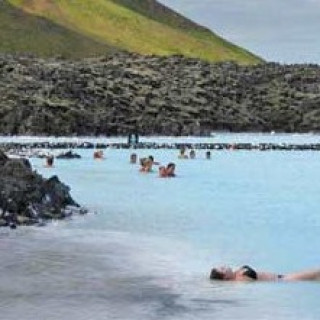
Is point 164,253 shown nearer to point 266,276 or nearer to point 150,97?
point 266,276

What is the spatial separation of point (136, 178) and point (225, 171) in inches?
324

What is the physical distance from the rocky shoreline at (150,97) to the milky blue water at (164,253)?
63.4 meters

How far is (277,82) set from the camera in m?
157

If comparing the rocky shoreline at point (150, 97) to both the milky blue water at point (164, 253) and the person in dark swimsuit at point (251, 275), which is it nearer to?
the milky blue water at point (164, 253)

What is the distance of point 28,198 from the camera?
31.3 m

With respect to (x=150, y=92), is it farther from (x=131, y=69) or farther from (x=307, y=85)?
(x=307, y=85)

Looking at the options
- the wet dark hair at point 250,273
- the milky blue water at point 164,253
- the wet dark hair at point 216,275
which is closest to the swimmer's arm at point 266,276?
the wet dark hair at point 250,273

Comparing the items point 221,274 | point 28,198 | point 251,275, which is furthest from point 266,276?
point 28,198

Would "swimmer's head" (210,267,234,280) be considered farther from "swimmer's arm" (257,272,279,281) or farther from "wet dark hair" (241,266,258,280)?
"swimmer's arm" (257,272,279,281)

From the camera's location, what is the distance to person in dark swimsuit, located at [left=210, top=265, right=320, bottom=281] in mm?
21234

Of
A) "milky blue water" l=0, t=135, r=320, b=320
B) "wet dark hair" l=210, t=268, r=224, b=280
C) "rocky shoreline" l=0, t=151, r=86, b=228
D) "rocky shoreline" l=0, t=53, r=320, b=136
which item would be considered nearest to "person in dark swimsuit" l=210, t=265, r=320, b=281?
"wet dark hair" l=210, t=268, r=224, b=280

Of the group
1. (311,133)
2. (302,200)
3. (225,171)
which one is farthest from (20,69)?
(302,200)

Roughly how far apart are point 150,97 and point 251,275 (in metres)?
107

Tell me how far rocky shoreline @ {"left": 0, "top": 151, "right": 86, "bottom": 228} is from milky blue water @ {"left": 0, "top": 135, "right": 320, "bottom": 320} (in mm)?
820
